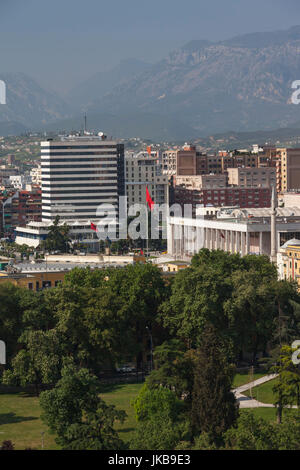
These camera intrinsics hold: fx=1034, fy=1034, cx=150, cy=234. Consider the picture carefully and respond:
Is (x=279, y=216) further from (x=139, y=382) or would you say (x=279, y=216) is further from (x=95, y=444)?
(x=95, y=444)

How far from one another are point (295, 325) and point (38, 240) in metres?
59.7

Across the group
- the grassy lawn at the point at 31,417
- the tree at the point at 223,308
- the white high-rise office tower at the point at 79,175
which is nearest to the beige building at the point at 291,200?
the white high-rise office tower at the point at 79,175

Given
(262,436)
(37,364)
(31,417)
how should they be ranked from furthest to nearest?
1. (37,364)
2. (31,417)
3. (262,436)

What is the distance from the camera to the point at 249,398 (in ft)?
125

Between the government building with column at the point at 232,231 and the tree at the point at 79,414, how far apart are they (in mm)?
37079

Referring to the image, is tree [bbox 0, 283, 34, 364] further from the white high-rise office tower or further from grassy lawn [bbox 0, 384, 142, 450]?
the white high-rise office tower

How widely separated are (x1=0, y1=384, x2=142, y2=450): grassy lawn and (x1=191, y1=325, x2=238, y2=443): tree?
2.47 metres

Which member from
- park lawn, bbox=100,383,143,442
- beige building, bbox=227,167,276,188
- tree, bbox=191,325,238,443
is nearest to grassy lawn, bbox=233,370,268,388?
park lawn, bbox=100,383,143,442

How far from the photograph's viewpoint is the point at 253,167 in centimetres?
12294

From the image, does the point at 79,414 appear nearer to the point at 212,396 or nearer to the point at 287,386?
the point at 212,396

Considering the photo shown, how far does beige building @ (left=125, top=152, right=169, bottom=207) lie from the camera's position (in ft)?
380

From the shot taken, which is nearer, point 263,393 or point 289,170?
point 263,393

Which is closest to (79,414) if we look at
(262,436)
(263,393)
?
(262,436)

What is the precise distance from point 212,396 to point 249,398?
23.1 feet
